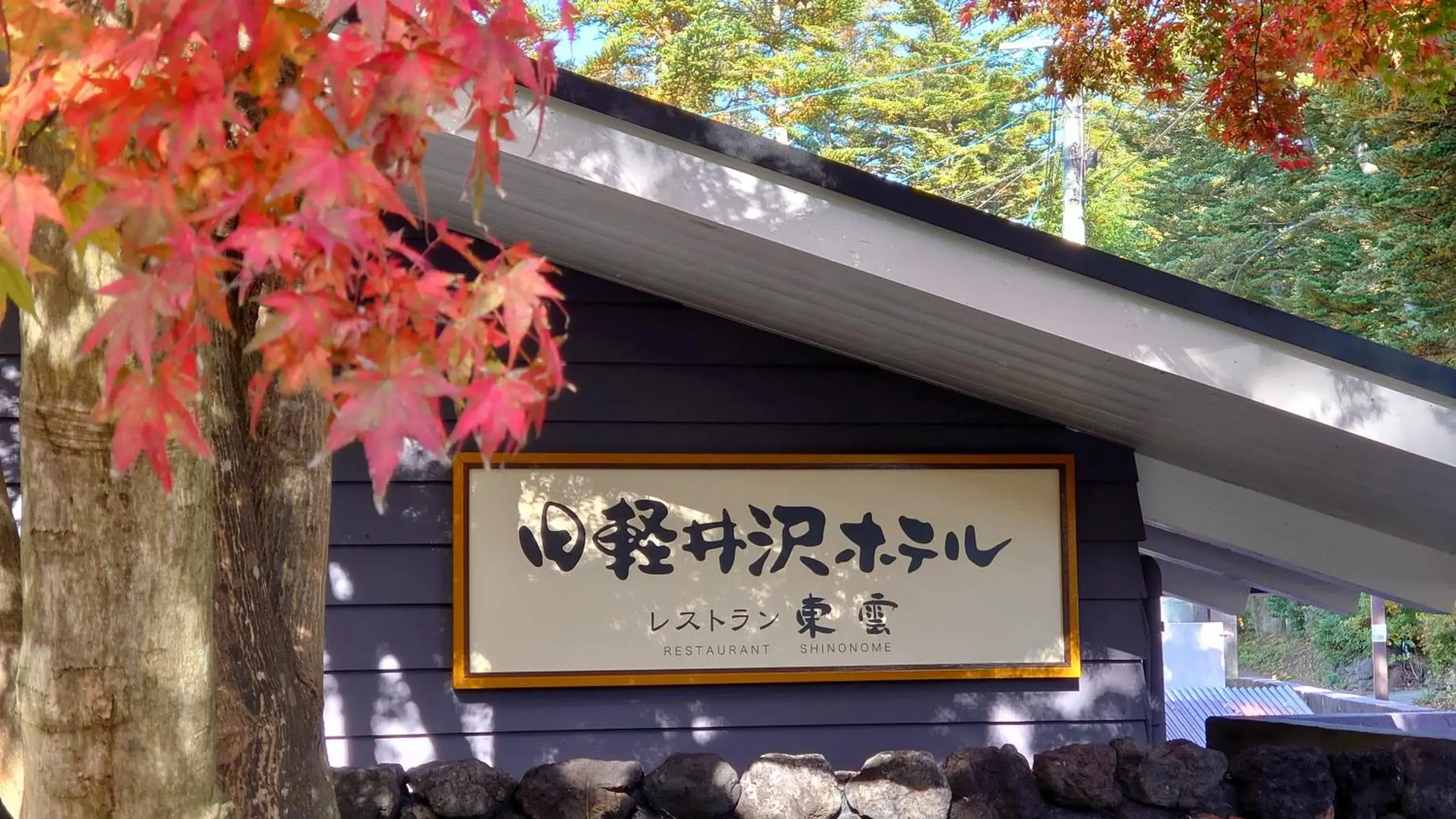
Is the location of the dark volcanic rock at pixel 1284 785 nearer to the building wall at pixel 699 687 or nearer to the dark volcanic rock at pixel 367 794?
the building wall at pixel 699 687

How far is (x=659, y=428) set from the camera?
5.36m

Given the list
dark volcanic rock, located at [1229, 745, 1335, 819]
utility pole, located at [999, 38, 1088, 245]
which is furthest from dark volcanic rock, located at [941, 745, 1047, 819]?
utility pole, located at [999, 38, 1088, 245]

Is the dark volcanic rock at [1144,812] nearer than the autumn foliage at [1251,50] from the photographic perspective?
Yes

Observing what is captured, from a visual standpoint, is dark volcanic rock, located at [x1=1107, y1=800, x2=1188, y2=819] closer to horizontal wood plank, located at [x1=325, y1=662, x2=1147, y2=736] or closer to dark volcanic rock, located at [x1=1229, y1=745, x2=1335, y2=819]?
dark volcanic rock, located at [x1=1229, y1=745, x2=1335, y2=819]

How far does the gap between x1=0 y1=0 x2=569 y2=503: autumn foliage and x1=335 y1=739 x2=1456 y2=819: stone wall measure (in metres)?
2.43

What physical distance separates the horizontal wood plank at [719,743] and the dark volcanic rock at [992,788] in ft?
3.80

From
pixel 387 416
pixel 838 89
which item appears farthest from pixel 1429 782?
pixel 838 89

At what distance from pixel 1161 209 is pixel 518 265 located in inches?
1181

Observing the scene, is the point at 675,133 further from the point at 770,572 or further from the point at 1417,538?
the point at 1417,538

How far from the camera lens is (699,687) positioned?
5.31 meters

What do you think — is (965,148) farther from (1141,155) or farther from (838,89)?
(1141,155)

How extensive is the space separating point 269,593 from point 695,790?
154 cm

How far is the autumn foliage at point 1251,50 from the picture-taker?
5324 mm

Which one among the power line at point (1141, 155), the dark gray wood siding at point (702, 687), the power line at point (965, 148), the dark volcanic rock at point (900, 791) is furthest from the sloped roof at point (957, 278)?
the power line at point (1141, 155)
